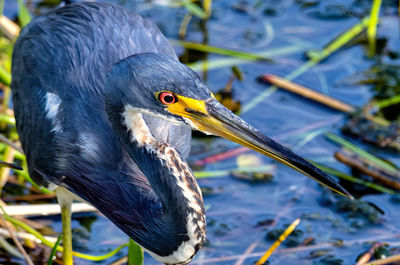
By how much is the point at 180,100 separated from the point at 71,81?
953 millimetres

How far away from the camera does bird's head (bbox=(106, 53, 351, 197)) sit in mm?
3428

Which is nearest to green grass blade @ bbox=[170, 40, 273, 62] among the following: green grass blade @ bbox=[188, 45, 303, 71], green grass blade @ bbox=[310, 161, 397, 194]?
green grass blade @ bbox=[188, 45, 303, 71]

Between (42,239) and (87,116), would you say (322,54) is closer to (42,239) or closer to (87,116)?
(87,116)

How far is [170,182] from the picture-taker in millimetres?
3566

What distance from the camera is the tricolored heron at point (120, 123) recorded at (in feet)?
11.4

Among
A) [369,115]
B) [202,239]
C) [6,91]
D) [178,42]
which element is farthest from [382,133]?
[6,91]

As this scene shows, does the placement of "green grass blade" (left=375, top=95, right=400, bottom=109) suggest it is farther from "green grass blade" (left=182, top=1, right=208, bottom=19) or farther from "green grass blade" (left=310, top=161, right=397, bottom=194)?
"green grass blade" (left=182, top=1, right=208, bottom=19)

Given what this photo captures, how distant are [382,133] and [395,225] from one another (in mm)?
876

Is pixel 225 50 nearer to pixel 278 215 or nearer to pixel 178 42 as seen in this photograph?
pixel 178 42

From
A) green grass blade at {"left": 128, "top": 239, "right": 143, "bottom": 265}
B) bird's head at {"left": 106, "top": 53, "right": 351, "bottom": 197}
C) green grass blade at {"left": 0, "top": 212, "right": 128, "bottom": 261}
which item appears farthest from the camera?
green grass blade at {"left": 0, "top": 212, "right": 128, "bottom": 261}

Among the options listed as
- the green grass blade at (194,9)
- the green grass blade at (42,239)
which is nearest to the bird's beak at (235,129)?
the green grass blade at (42,239)

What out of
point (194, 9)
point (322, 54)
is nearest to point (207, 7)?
point (194, 9)

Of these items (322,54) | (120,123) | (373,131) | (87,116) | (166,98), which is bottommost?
(373,131)

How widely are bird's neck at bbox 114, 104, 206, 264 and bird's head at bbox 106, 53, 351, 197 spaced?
11cm
